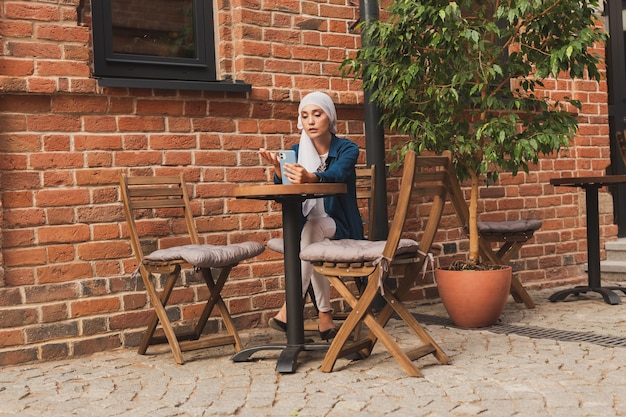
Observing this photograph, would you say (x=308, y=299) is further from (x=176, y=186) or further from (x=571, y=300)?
(x=571, y=300)

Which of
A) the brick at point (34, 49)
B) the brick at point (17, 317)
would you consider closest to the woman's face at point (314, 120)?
the brick at point (34, 49)

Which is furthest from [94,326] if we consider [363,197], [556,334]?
[556,334]

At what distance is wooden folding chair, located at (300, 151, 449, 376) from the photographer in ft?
11.7

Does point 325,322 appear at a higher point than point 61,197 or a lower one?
lower

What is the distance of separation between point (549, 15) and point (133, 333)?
3234 mm

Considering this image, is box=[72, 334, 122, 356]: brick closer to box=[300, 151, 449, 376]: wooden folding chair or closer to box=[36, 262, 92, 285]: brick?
box=[36, 262, 92, 285]: brick

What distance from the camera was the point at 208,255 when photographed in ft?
12.9

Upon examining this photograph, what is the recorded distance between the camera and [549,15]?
471 cm

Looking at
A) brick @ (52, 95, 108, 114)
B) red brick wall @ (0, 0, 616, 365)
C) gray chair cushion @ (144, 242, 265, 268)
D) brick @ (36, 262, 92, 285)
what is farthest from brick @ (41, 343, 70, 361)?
brick @ (52, 95, 108, 114)

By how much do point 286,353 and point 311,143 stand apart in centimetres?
125

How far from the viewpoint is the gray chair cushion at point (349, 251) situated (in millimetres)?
3600

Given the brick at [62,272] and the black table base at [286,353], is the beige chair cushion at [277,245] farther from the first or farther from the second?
the brick at [62,272]

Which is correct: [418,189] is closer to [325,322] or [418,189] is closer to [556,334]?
[325,322]

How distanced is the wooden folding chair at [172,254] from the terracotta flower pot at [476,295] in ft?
4.28
